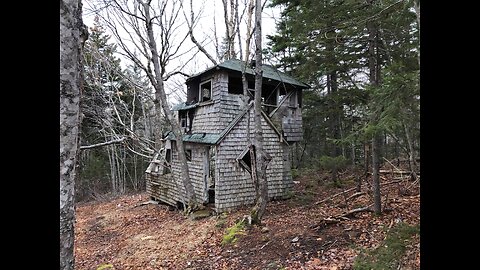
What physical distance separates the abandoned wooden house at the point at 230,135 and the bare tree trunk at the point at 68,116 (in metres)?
7.42

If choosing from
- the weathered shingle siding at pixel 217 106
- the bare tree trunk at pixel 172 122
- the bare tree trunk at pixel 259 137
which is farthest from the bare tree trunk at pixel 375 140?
the bare tree trunk at pixel 172 122

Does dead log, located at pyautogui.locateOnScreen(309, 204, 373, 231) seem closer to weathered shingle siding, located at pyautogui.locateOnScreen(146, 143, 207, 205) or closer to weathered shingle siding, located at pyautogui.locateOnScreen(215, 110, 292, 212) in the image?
weathered shingle siding, located at pyautogui.locateOnScreen(215, 110, 292, 212)

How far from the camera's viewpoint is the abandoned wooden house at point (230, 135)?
393 inches

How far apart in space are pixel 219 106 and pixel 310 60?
4023mm

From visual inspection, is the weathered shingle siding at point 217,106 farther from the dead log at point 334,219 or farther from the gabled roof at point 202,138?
the dead log at point 334,219

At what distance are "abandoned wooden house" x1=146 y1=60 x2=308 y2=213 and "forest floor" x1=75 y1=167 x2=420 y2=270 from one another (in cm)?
84

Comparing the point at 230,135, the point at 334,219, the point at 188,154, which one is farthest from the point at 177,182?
the point at 334,219

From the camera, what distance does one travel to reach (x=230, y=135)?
397 inches

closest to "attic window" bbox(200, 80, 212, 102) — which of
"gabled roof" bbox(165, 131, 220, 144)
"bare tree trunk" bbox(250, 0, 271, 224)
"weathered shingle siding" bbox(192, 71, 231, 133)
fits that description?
"weathered shingle siding" bbox(192, 71, 231, 133)

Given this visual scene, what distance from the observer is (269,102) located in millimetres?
12336

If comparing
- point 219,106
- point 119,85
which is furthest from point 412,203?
point 119,85

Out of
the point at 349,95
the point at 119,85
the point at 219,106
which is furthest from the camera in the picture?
the point at 119,85

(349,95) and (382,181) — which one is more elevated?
(349,95)
